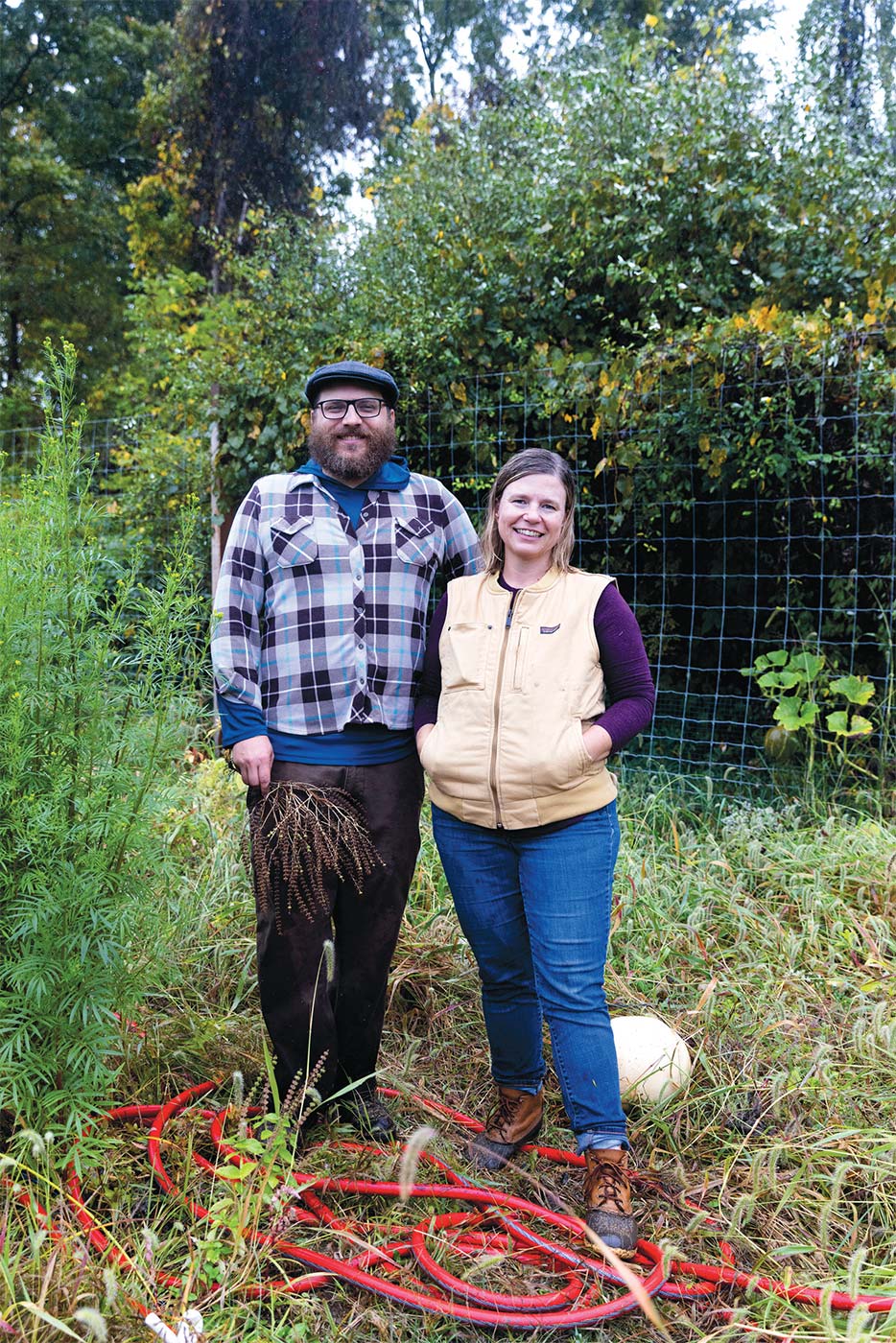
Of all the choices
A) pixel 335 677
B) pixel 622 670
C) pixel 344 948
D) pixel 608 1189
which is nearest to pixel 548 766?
pixel 622 670

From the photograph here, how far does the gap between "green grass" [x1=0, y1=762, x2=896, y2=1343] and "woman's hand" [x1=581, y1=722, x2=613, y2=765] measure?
937mm

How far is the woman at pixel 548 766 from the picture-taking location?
7.45 ft

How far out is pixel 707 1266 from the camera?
6.88 ft

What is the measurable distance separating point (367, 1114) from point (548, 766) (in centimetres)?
114

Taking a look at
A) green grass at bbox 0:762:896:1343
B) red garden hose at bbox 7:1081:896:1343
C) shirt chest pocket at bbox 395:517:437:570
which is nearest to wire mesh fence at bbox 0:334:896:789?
green grass at bbox 0:762:896:1343

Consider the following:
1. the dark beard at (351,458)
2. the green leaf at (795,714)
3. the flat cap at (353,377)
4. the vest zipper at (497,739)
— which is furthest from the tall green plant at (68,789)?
the green leaf at (795,714)

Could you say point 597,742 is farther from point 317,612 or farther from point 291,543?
point 291,543

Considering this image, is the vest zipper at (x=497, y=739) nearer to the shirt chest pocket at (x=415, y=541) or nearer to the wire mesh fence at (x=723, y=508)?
the shirt chest pocket at (x=415, y=541)

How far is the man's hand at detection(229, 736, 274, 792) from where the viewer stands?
8.11 ft

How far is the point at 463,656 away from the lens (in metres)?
2.39

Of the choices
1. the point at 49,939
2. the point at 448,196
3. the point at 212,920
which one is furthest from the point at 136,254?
the point at 49,939

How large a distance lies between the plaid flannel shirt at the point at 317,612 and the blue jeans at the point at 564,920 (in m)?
0.40

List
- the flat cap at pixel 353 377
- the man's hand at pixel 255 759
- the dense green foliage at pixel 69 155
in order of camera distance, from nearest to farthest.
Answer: the man's hand at pixel 255 759 < the flat cap at pixel 353 377 < the dense green foliage at pixel 69 155

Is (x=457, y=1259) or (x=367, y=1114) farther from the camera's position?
(x=367, y=1114)
